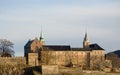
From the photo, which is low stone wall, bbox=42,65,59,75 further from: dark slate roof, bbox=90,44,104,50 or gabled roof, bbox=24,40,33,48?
dark slate roof, bbox=90,44,104,50

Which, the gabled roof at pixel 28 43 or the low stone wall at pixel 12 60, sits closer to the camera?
the low stone wall at pixel 12 60

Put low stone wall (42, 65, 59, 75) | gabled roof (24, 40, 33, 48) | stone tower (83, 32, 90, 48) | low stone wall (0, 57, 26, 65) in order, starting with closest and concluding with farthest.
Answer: low stone wall (42, 65, 59, 75) → low stone wall (0, 57, 26, 65) → gabled roof (24, 40, 33, 48) → stone tower (83, 32, 90, 48)

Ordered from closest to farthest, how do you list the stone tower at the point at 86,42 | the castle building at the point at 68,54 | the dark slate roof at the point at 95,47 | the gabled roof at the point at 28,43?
1. the castle building at the point at 68,54
2. the gabled roof at the point at 28,43
3. the dark slate roof at the point at 95,47
4. the stone tower at the point at 86,42

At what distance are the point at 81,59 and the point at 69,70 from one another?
20.2 meters

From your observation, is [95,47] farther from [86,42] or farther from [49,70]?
[49,70]

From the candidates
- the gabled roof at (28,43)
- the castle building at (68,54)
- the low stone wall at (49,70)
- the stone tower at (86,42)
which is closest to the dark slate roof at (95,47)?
the castle building at (68,54)

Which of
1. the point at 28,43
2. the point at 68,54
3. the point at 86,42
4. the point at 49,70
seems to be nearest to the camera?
the point at 49,70

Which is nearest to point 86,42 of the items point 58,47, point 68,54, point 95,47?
point 95,47

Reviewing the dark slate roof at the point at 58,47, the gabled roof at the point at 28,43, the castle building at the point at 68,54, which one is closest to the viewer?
the castle building at the point at 68,54

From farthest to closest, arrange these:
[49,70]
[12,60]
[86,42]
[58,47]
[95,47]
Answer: [86,42]
[95,47]
[58,47]
[12,60]
[49,70]

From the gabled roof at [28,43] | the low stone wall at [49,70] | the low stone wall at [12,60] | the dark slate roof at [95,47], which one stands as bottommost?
the low stone wall at [49,70]

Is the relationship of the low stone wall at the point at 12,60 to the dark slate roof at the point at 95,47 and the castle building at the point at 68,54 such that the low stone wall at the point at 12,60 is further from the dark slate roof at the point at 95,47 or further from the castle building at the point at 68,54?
the dark slate roof at the point at 95,47

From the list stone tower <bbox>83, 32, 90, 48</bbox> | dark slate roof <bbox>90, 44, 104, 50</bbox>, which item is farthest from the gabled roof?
stone tower <bbox>83, 32, 90, 48</bbox>

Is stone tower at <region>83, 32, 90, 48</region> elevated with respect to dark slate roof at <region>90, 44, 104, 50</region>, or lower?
elevated
